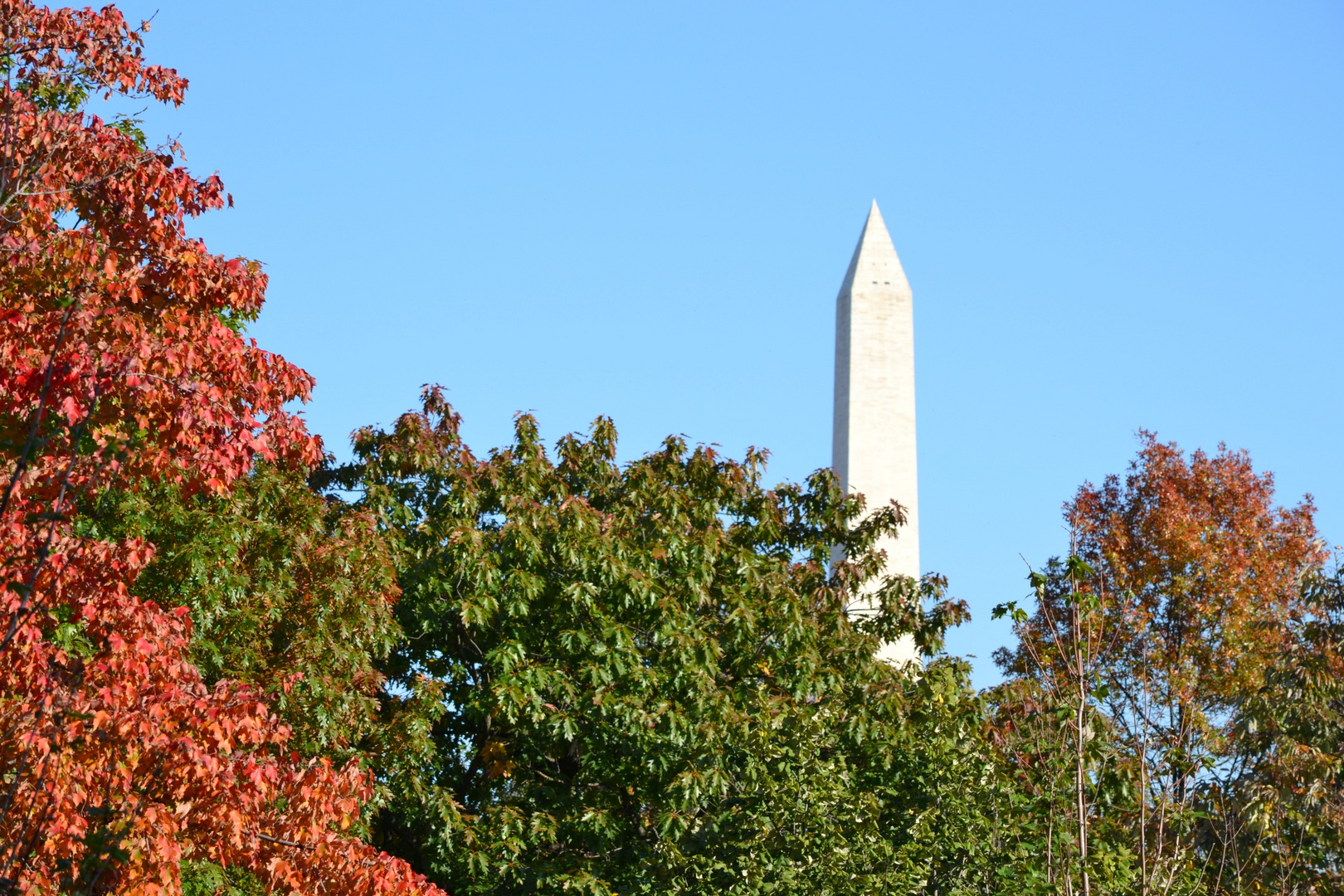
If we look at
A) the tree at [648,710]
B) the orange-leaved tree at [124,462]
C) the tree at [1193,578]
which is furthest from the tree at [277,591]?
the tree at [1193,578]

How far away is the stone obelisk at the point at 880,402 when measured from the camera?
27312mm

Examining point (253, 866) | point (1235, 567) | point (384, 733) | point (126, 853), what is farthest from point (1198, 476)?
point (126, 853)

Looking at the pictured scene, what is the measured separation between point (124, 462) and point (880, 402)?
69.1ft

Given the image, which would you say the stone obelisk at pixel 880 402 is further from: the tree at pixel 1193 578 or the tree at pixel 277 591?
the tree at pixel 277 591

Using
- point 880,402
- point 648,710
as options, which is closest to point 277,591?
point 648,710

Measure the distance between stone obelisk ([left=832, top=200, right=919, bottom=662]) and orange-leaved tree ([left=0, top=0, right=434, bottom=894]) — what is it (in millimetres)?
17678

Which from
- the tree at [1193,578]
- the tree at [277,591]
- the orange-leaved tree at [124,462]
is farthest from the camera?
the tree at [1193,578]

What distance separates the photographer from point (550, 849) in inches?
647

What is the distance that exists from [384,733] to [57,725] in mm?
7258

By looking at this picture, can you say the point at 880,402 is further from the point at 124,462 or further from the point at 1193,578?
the point at 124,462

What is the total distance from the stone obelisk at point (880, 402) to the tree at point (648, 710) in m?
8.48

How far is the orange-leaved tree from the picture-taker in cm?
837

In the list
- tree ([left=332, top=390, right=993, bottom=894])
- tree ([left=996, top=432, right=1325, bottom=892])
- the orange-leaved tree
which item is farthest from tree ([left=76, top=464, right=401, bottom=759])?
tree ([left=996, top=432, right=1325, bottom=892])

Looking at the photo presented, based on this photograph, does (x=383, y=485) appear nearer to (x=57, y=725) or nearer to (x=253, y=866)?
(x=253, y=866)
